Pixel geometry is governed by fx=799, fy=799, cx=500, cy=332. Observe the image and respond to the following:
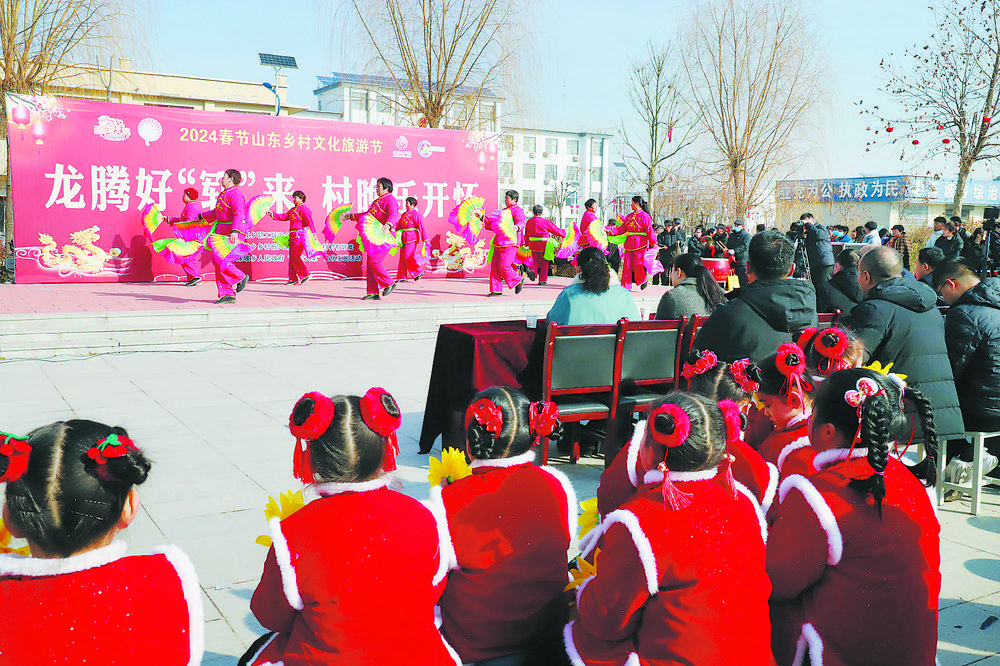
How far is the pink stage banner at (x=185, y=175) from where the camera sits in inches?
417

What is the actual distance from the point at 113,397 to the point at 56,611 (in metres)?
4.96

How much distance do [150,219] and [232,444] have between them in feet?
24.6

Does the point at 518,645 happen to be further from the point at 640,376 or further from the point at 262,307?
the point at 262,307

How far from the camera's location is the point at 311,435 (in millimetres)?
1655

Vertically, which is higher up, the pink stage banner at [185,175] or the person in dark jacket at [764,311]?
the pink stage banner at [185,175]

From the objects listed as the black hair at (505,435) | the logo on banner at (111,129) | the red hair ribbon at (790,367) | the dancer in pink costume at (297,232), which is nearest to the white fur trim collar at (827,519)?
the black hair at (505,435)

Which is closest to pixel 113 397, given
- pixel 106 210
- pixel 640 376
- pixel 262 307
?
pixel 262 307

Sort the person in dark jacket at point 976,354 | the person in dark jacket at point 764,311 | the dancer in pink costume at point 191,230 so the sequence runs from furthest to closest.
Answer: the dancer in pink costume at point 191,230 < the person in dark jacket at point 976,354 < the person in dark jacket at point 764,311

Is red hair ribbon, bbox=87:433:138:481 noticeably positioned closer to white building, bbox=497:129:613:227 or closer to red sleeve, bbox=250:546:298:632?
red sleeve, bbox=250:546:298:632

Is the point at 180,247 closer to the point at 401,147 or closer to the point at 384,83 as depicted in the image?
the point at 401,147

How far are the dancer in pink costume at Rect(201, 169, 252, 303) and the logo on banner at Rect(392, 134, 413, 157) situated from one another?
12.6 feet

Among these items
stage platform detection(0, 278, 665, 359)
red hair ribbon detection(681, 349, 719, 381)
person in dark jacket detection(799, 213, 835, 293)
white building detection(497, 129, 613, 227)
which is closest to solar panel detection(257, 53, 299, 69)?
white building detection(497, 129, 613, 227)

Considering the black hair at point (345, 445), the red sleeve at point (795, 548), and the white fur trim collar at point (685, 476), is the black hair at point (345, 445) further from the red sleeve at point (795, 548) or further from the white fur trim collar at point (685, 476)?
the red sleeve at point (795, 548)

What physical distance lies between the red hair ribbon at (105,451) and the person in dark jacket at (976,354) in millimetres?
3815
